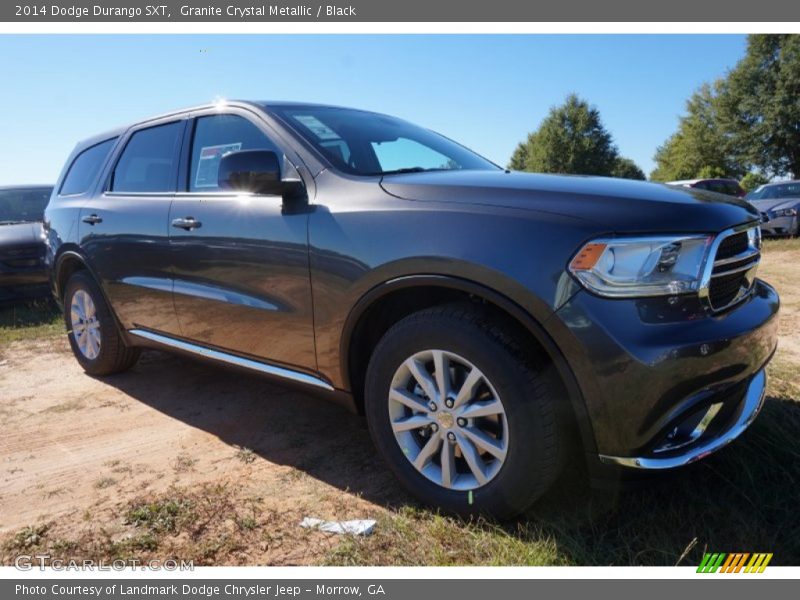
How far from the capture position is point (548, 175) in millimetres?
2613

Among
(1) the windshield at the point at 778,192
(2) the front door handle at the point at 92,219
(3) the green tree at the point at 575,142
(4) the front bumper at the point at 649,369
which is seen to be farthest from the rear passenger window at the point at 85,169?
(3) the green tree at the point at 575,142

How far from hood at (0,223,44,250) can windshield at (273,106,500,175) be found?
17.9 feet

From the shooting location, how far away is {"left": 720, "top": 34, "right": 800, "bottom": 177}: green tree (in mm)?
29781

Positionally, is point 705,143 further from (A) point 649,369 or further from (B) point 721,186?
(A) point 649,369

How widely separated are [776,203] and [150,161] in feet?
42.9

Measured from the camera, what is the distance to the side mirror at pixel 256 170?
2.59 metres

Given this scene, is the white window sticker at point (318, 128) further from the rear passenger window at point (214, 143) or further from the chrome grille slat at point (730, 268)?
the chrome grille slat at point (730, 268)

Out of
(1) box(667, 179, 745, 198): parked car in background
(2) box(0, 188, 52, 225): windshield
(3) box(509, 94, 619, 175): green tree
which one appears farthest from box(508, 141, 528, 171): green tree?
(2) box(0, 188, 52, 225): windshield

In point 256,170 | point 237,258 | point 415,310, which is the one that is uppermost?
point 256,170

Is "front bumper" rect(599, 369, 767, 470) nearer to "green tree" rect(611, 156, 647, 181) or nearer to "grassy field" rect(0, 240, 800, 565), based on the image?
"grassy field" rect(0, 240, 800, 565)

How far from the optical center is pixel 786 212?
11828 mm

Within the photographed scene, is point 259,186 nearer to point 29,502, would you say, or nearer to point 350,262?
point 350,262

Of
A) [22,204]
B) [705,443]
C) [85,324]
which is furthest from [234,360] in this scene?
[22,204]

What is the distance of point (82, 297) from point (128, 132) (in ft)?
4.21
